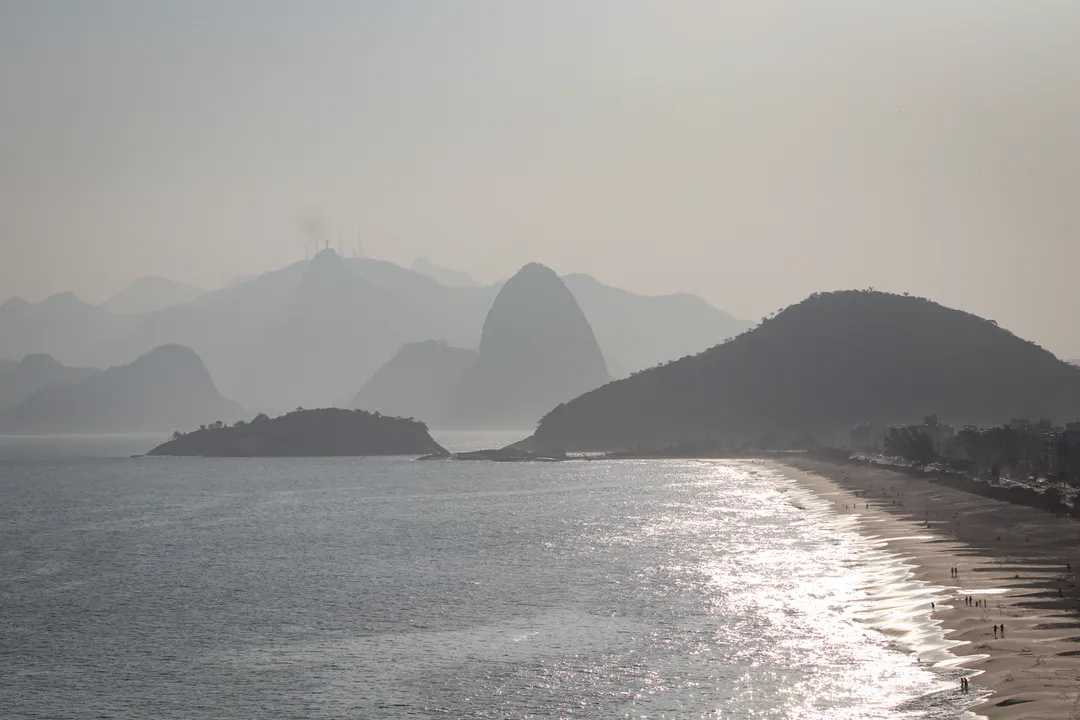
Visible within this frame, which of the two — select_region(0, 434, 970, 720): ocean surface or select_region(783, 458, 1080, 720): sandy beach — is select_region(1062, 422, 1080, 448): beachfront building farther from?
select_region(0, 434, 970, 720): ocean surface

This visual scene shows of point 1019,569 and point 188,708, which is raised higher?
point 1019,569

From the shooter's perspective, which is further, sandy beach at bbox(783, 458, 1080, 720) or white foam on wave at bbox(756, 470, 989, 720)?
white foam on wave at bbox(756, 470, 989, 720)

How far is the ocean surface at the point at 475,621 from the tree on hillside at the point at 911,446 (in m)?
48.4

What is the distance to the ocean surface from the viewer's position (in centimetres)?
3803

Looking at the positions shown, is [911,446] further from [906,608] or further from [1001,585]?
[906,608]

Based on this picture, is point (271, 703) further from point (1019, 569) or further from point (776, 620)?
point (1019, 569)

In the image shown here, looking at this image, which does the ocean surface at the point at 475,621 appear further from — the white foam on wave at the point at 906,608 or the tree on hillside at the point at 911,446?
the tree on hillside at the point at 911,446

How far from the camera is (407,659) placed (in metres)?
45.3

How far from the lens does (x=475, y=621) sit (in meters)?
53.4

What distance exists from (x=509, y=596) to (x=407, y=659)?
16.3 metres

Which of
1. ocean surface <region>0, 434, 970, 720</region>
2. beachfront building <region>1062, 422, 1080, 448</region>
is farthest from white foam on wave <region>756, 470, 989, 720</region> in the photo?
beachfront building <region>1062, 422, 1080, 448</region>

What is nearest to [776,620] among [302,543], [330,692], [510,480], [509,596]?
[509,596]

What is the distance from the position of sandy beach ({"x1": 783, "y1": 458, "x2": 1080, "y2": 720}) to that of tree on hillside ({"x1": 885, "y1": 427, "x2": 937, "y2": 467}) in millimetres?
45929

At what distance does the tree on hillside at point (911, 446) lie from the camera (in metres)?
150
